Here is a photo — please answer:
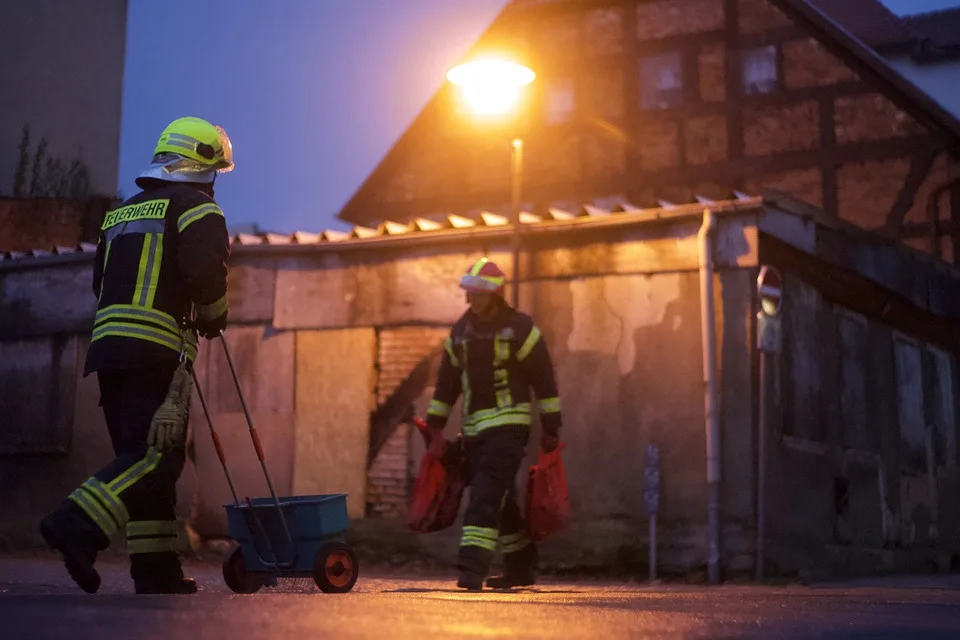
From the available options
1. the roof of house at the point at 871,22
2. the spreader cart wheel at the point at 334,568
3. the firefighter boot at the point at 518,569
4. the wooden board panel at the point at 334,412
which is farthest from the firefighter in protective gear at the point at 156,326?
the roof of house at the point at 871,22

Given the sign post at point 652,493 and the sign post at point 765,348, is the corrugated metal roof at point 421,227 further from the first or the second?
the sign post at point 652,493

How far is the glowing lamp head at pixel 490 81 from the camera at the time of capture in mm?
10789

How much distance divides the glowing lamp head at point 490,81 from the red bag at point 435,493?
315 centimetres

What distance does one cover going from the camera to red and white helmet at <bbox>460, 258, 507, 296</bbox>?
28.0ft

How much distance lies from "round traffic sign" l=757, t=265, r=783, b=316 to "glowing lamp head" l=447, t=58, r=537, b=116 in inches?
90.8

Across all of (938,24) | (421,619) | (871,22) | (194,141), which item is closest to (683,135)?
(871,22)

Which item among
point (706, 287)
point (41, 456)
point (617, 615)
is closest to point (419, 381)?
point (706, 287)

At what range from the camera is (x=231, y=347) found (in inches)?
492

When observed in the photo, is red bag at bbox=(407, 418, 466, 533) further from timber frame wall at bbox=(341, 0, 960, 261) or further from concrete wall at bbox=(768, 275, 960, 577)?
timber frame wall at bbox=(341, 0, 960, 261)

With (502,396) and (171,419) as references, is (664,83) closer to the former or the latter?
(502,396)

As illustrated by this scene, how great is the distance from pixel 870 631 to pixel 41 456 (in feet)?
33.0

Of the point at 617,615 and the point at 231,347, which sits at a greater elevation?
the point at 231,347

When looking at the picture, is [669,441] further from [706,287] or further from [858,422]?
[858,422]

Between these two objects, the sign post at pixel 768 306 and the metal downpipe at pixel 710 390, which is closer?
the metal downpipe at pixel 710 390
